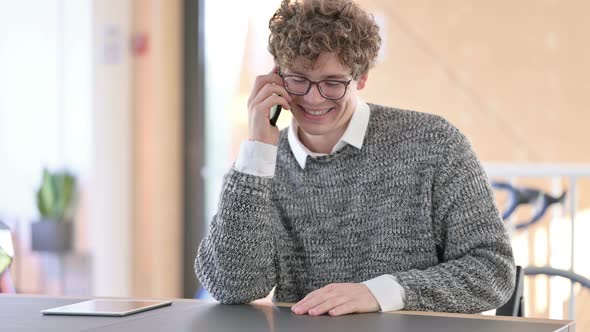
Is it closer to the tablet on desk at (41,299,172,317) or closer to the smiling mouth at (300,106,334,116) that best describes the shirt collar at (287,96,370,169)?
the smiling mouth at (300,106,334,116)

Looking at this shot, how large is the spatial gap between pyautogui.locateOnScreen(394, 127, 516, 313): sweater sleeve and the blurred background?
2501mm

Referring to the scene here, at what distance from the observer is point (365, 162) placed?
1.93m

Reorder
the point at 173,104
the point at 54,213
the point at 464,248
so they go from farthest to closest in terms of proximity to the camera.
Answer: the point at 173,104 → the point at 54,213 → the point at 464,248

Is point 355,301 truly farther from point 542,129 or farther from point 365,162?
point 542,129

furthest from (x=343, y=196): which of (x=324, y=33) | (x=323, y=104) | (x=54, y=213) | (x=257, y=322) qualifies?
(x=54, y=213)

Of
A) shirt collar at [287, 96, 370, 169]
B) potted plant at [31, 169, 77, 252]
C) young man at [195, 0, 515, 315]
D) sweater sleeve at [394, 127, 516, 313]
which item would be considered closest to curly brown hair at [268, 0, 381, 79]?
young man at [195, 0, 515, 315]

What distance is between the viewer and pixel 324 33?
1.81 m

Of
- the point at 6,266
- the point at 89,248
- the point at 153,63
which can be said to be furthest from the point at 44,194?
the point at 6,266

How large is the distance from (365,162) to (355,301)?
0.45 metres

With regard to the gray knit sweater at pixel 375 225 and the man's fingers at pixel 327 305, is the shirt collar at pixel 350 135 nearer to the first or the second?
the gray knit sweater at pixel 375 225

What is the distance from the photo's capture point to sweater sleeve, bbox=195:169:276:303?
1.80 meters

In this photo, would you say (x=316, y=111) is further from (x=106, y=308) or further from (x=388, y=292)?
(x=106, y=308)

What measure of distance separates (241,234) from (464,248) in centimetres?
44

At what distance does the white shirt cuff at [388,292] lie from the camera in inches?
62.3
